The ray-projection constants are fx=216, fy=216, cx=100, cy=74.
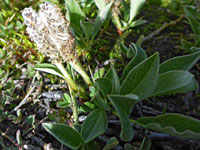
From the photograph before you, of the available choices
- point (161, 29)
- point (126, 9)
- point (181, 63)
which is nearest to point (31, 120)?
point (181, 63)

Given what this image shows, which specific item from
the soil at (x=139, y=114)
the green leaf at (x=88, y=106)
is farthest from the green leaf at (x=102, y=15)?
the green leaf at (x=88, y=106)

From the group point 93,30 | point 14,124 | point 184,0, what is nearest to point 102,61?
point 93,30

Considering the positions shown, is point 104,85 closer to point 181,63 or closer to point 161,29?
point 181,63

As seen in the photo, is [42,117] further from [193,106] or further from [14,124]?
[193,106]

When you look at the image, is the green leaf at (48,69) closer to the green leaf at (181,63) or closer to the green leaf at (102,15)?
the green leaf at (102,15)

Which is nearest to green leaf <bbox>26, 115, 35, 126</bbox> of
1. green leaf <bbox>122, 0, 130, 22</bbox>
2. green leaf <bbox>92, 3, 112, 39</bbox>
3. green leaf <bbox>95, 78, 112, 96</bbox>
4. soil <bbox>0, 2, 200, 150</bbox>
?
soil <bbox>0, 2, 200, 150</bbox>
